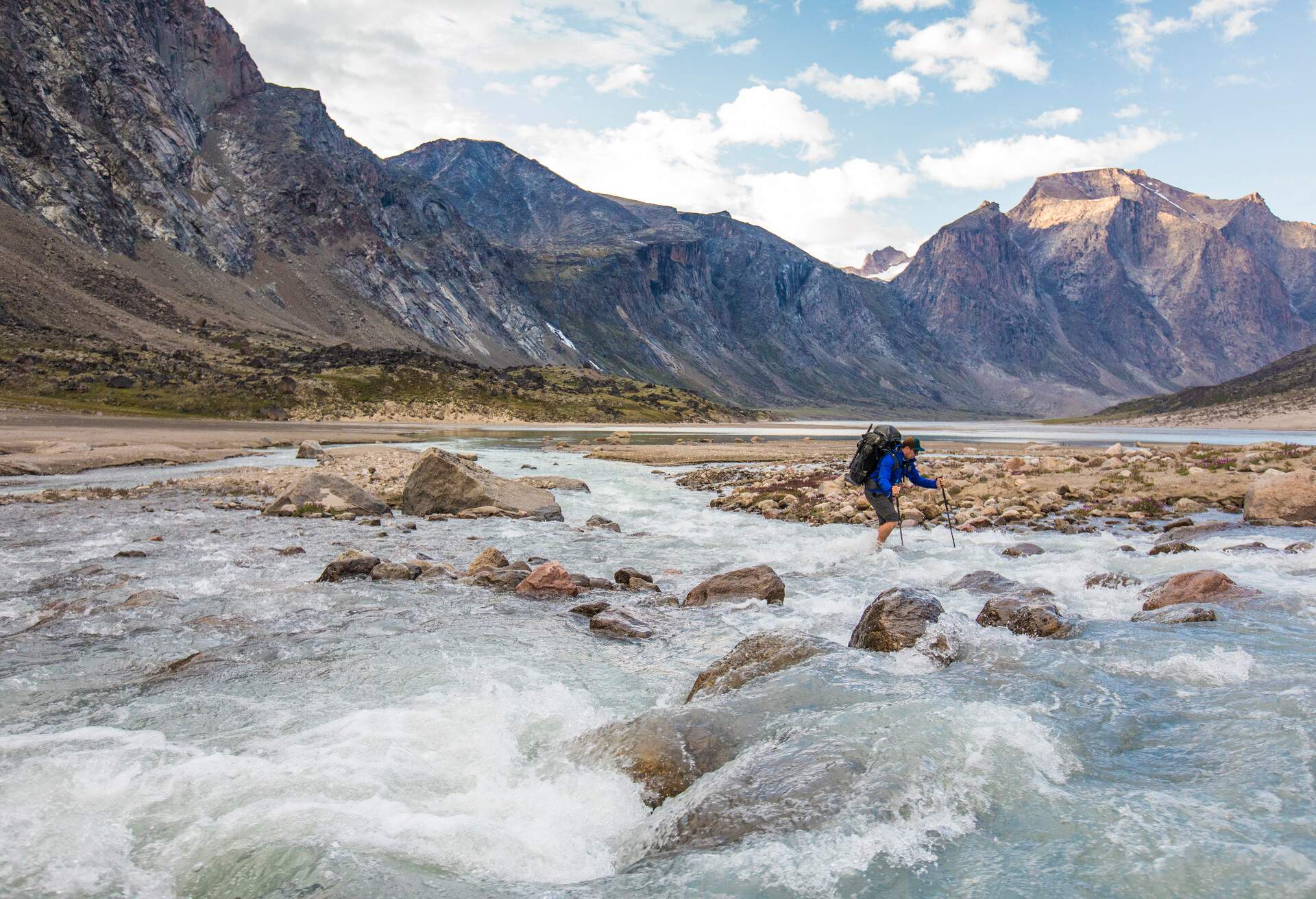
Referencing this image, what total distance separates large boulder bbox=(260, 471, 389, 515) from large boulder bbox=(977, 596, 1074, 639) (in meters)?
21.9

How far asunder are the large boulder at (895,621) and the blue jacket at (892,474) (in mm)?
7768

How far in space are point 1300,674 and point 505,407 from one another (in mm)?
133984

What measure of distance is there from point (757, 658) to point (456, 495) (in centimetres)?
1994

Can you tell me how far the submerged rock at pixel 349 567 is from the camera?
16375 millimetres

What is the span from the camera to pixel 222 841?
6203mm

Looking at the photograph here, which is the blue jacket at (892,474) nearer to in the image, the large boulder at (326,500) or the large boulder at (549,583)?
the large boulder at (549,583)

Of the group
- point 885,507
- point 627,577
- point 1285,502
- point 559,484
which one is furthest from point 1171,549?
point 559,484

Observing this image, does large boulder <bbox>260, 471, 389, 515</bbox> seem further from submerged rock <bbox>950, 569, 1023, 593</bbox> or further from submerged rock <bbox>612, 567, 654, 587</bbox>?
submerged rock <bbox>950, 569, 1023, 593</bbox>

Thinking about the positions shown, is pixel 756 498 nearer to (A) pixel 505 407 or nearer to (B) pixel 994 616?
(B) pixel 994 616

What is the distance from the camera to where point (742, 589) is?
51.8 feet

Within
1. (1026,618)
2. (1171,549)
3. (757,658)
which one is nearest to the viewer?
(757,658)

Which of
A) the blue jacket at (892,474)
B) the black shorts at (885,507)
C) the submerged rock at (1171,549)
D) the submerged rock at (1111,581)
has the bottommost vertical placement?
the submerged rock at (1111,581)

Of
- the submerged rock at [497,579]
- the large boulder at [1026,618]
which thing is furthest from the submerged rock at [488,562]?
the large boulder at [1026,618]

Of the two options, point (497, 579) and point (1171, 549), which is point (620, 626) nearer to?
point (497, 579)
